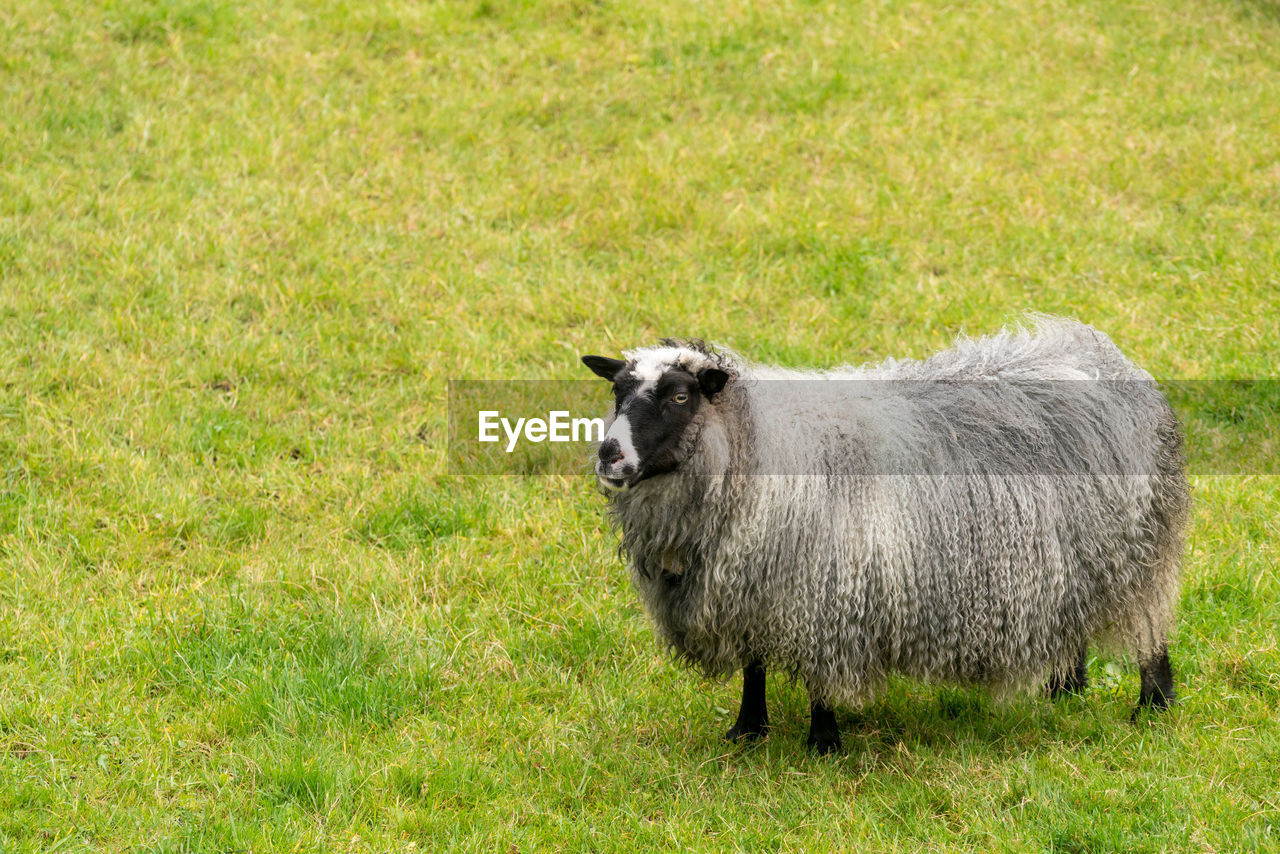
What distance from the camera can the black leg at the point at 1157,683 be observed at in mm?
6016

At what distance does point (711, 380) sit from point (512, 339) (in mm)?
4022

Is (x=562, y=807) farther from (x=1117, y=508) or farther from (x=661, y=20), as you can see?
(x=661, y=20)

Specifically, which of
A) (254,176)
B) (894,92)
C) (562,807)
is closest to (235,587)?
(562,807)

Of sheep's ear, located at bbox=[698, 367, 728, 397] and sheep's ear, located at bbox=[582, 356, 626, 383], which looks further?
sheep's ear, located at bbox=[582, 356, 626, 383]

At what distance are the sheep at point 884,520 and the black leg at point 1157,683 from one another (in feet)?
0.31

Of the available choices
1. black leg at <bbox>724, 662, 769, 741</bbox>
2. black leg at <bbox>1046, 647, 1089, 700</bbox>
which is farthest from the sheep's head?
black leg at <bbox>1046, 647, 1089, 700</bbox>

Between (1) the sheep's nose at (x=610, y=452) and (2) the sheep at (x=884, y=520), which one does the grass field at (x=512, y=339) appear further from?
(1) the sheep's nose at (x=610, y=452)

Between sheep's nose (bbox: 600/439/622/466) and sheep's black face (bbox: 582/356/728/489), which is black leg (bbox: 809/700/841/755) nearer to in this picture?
sheep's black face (bbox: 582/356/728/489)

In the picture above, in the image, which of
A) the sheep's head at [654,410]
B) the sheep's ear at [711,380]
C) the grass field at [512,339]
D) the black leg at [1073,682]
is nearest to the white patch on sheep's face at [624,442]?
the sheep's head at [654,410]

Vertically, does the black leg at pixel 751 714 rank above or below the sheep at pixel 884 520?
below

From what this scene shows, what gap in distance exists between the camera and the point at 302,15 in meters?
13.3

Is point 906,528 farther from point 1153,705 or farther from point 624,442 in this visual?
point 1153,705

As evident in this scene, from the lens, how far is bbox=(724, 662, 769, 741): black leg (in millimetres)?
5887

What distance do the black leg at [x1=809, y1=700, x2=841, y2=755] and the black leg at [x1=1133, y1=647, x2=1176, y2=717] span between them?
4.87ft
